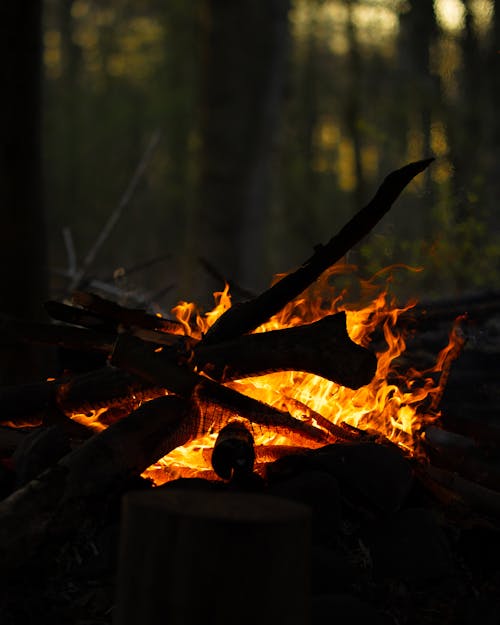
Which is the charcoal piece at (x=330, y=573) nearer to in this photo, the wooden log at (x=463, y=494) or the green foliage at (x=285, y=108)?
the wooden log at (x=463, y=494)

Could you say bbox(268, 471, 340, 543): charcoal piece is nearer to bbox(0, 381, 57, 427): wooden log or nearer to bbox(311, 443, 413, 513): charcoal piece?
bbox(311, 443, 413, 513): charcoal piece

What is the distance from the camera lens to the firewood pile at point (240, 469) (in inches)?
119

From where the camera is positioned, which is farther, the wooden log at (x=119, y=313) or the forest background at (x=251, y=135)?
the forest background at (x=251, y=135)

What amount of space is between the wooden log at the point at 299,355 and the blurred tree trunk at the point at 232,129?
768cm

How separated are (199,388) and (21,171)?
11.3 ft

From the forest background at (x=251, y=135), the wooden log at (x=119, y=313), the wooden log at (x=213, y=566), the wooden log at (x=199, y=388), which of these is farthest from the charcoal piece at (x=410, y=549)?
the forest background at (x=251, y=135)

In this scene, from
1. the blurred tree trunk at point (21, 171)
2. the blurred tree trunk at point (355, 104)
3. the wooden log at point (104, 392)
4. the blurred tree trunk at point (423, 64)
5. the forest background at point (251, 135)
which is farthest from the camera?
the blurred tree trunk at point (355, 104)

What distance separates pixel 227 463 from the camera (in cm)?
330

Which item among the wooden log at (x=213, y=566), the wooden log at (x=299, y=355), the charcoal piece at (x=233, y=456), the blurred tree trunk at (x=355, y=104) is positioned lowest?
the wooden log at (x=213, y=566)

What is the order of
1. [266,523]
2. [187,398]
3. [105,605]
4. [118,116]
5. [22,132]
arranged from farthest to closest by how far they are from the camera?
1. [118,116]
2. [22,132]
3. [187,398]
4. [105,605]
5. [266,523]

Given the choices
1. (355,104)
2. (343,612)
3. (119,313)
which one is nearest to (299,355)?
(119,313)

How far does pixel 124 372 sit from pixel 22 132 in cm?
321

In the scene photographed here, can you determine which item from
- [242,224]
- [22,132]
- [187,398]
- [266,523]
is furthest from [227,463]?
[242,224]

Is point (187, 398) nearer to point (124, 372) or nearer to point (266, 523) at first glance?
point (124, 372)
